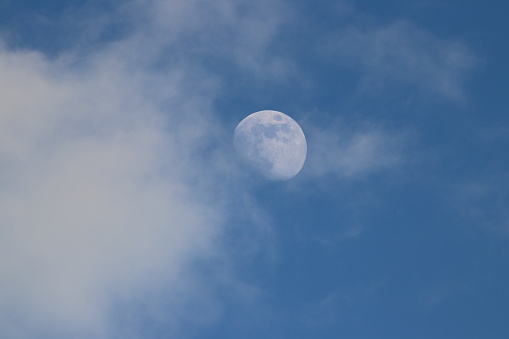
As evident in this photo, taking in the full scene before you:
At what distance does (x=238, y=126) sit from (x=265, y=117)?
4.38m

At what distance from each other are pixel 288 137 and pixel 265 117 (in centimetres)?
462

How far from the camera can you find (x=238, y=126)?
67062mm

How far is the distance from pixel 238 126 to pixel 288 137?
7194mm

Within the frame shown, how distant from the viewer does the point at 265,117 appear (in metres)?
68.6
